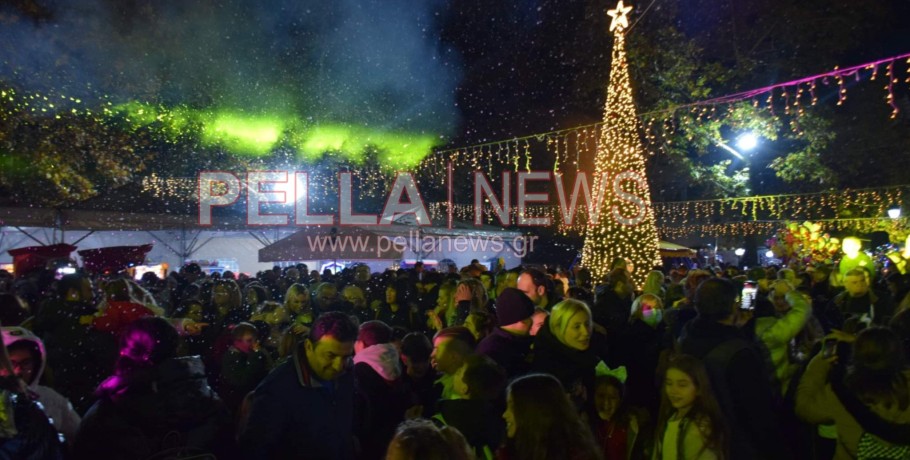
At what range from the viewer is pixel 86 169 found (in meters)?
10.8

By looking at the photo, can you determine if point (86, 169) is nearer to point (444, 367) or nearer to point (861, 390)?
point (444, 367)

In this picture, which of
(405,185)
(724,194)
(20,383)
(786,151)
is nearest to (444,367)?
(20,383)

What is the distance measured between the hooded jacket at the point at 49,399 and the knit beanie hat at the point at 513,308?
97.8 inches

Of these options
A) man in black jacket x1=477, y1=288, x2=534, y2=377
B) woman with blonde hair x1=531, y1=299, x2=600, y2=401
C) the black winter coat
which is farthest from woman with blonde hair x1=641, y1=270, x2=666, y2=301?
the black winter coat

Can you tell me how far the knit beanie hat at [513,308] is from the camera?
4141mm

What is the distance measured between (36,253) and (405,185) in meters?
8.54

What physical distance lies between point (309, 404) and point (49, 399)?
116cm

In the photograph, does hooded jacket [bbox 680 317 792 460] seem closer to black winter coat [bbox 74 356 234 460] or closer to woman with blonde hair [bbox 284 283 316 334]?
black winter coat [bbox 74 356 234 460]

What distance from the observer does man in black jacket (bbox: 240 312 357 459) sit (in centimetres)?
251

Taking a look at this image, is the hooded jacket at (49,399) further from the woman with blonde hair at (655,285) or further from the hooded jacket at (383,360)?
the woman with blonde hair at (655,285)

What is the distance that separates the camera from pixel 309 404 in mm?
2602

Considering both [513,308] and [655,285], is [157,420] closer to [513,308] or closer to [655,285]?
[513,308]

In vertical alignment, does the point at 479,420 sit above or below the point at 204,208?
below

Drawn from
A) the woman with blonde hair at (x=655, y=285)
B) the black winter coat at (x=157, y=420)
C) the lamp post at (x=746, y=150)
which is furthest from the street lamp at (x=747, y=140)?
the black winter coat at (x=157, y=420)
